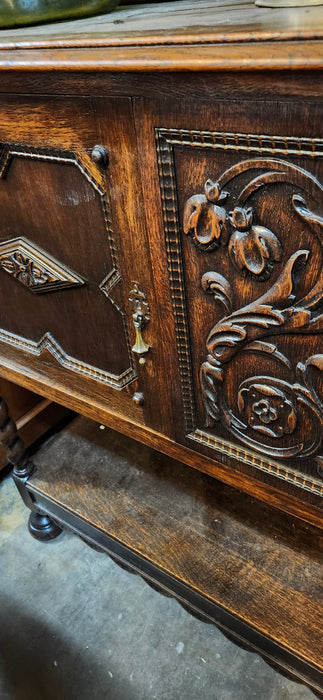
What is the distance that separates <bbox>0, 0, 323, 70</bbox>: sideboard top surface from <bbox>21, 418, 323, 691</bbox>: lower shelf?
2.07 feet

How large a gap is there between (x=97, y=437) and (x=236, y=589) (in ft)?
1.35

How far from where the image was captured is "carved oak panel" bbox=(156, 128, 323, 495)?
1.18 ft

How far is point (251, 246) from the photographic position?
1.28 feet

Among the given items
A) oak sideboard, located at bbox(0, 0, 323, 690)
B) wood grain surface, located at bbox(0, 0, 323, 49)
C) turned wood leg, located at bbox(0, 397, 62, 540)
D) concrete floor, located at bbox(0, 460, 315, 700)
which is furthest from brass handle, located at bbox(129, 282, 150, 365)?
concrete floor, located at bbox(0, 460, 315, 700)

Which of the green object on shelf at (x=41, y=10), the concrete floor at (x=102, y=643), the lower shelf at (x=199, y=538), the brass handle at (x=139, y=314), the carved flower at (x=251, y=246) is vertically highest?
the green object on shelf at (x=41, y=10)

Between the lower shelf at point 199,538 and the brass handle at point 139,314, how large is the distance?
0.38 metres

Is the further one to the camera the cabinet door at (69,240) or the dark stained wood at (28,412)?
the dark stained wood at (28,412)

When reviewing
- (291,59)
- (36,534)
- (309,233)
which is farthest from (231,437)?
(36,534)

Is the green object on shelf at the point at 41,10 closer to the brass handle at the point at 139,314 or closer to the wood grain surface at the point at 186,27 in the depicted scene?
the wood grain surface at the point at 186,27

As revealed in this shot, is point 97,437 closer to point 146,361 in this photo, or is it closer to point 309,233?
point 146,361

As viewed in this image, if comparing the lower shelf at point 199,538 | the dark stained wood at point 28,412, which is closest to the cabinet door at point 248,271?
the lower shelf at point 199,538

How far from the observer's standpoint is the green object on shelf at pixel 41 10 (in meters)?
0.55

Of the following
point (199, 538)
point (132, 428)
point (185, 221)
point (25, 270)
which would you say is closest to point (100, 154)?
point (185, 221)

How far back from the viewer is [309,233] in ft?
1.19
